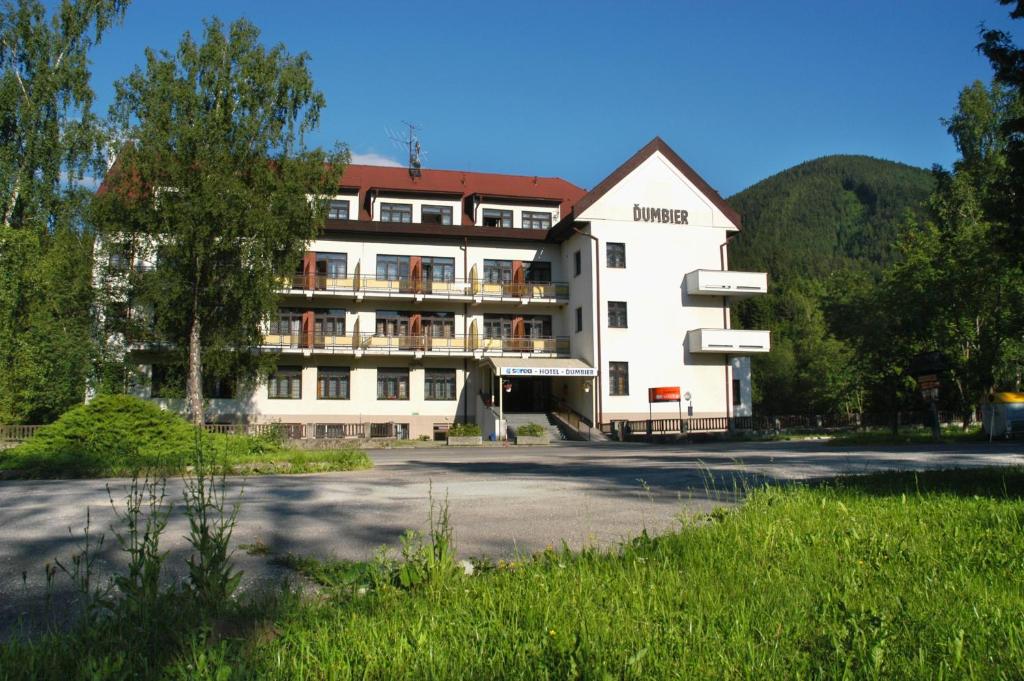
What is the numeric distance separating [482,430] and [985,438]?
871 inches

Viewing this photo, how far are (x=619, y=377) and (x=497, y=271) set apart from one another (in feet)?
31.2

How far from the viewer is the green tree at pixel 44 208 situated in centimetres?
2991

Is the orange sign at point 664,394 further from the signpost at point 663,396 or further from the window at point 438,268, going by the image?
the window at point 438,268

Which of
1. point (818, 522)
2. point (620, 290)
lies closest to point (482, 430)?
point (620, 290)

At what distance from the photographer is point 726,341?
133 ft

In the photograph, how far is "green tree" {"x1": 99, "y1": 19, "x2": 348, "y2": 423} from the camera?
27906 mm

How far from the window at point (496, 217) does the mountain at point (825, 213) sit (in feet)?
221

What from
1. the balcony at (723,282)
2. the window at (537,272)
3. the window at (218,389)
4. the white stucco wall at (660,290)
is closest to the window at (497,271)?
the window at (537,272)

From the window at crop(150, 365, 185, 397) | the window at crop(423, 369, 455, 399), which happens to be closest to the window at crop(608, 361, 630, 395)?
the window at crop(423, 369, 455, 399)

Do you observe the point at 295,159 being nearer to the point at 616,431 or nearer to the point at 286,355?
the point at 286,355

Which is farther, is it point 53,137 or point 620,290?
point 620,290

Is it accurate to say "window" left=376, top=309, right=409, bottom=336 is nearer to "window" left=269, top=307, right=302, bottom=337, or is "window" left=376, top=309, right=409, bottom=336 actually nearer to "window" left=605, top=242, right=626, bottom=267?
"window" left=269, top=307, right=302, bottom=337

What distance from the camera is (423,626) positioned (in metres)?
3.65

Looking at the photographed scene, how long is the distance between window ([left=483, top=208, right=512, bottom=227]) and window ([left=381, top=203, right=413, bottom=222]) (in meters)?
4.38
